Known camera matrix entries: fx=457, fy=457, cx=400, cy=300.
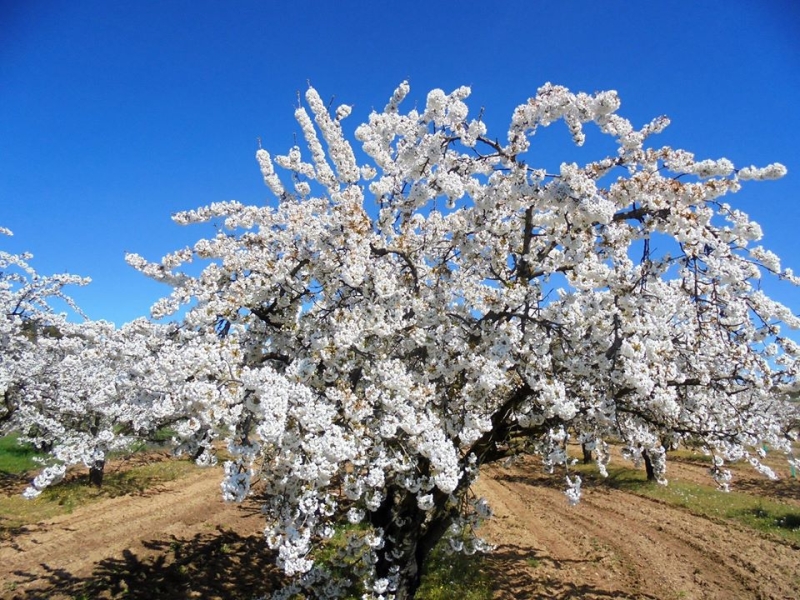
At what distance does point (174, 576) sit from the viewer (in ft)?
45.9

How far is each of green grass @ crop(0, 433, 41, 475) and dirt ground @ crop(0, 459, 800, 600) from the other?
9.76 m

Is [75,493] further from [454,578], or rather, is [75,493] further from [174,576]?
[454,578]

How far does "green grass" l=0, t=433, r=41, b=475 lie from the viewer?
26.0 metres

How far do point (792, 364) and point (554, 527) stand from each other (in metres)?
14.0

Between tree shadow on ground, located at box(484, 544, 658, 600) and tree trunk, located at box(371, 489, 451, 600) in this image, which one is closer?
tree trunk, located at box(371, 489, 451, 600)

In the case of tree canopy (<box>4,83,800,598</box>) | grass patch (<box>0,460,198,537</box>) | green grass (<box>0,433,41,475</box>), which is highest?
tree canopy (<box>4,83,800,598</box>)

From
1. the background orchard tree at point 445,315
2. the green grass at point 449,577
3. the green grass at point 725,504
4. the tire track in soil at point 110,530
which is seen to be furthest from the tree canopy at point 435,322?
the green grass at point 725,504

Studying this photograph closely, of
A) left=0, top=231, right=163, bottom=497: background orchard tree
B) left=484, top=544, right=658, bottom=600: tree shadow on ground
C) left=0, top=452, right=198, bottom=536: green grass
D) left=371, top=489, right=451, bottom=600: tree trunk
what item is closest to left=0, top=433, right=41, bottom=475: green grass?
left=0, top=452, right=198, bottom=536: green grass

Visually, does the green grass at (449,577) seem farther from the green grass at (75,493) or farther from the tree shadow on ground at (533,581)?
the green grass at (75,493)

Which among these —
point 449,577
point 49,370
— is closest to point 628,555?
point 449,577

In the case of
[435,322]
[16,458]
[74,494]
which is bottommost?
[74,494]

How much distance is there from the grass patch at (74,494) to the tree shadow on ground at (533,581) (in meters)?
15.2

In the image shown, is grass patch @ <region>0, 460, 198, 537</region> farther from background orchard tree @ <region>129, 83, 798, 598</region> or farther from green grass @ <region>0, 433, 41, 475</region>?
background orchard tree @ <region>129, 83, 798, 598</region>

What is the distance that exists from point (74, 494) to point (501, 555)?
62.9 ft
